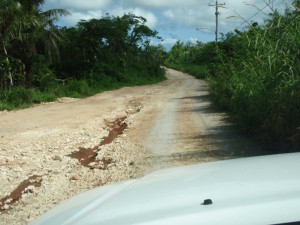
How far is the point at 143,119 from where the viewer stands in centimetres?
1625

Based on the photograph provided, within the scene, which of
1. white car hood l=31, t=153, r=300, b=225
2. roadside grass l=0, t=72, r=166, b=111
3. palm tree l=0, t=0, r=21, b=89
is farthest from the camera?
palm tree l=0, t=0, r=21, b=89

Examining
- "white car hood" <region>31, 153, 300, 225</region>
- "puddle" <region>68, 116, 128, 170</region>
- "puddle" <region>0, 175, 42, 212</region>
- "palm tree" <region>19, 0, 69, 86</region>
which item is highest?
"palm tree" <region>19, 0, 69, 86</region>

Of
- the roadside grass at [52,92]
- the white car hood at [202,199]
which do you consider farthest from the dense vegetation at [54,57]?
the white car hood at [202,199]

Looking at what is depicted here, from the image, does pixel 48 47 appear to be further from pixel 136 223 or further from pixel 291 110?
pixel 136 223

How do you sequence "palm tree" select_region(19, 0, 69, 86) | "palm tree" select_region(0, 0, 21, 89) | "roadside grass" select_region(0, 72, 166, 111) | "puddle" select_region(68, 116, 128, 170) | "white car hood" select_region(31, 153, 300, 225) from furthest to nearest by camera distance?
"palm tree" select_region(19, 0, 69, 86)
"palm tree" select_region(0, 0, 21, 89)
"roadside grass" select_region(0, 72, 166, 111)
"puddle" select_region(68, 116, 128, 170)
"white car hood" select_region(31, 153, 300, 225)

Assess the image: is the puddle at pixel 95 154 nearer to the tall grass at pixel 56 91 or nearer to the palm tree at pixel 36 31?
the tall grass at pixel 56 91

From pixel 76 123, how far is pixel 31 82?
1425cm

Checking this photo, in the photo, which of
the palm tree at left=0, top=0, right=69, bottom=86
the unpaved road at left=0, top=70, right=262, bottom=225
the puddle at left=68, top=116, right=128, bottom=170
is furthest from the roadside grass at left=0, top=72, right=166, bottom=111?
the puddle at left=68, top=116, right=128, bottom=170

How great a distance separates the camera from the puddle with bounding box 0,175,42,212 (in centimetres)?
669

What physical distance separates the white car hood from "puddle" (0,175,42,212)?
4269 mm

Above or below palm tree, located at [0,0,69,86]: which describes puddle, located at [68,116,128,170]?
below

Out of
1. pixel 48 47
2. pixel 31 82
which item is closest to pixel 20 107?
pixel 31 82

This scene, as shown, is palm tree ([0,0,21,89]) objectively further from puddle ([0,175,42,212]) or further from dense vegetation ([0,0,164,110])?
puddle ([0,175,42,212])

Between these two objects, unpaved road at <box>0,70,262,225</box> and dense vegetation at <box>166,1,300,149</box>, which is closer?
unpaved road at <box>0,70,262,225</box>
